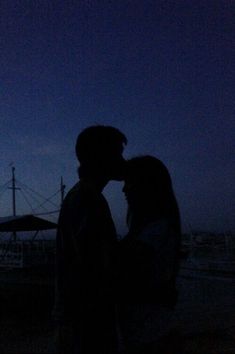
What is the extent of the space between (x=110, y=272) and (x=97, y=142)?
1.89ft

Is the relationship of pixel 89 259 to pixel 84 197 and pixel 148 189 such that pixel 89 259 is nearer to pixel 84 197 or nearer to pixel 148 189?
pixel 84 197

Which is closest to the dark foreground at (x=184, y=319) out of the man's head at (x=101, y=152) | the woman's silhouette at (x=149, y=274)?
the woman's silhouette at (x=149, y=274)

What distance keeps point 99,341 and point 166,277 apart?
0.36 m

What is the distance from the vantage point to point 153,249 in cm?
161

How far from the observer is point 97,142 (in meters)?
1.81

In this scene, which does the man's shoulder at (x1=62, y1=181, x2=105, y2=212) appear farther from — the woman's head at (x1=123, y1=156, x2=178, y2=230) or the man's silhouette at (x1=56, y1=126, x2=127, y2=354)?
the woman's head at (x1=123, y1=156, x2=178, y2=230)

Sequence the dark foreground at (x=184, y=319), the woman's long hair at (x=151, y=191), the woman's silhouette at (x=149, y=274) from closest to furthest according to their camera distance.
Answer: the woman's silhouette at (x=149, y=274)
the woman's long hair at (x=151, y=191)
the dark foreground at (x=184, y=319)

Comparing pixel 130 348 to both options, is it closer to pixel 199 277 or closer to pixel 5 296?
pixel 5 296

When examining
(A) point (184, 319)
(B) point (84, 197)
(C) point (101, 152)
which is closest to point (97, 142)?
(C) point (101, 152)

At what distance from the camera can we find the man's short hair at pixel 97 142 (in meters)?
1.80

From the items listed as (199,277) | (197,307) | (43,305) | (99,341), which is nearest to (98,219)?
(99,341)

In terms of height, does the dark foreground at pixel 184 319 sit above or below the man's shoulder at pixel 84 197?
below

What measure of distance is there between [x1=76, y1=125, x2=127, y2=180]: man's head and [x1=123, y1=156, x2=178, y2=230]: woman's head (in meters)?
0.06

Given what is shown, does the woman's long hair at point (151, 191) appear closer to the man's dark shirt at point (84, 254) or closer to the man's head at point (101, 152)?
the man's head at point (101, 152)
